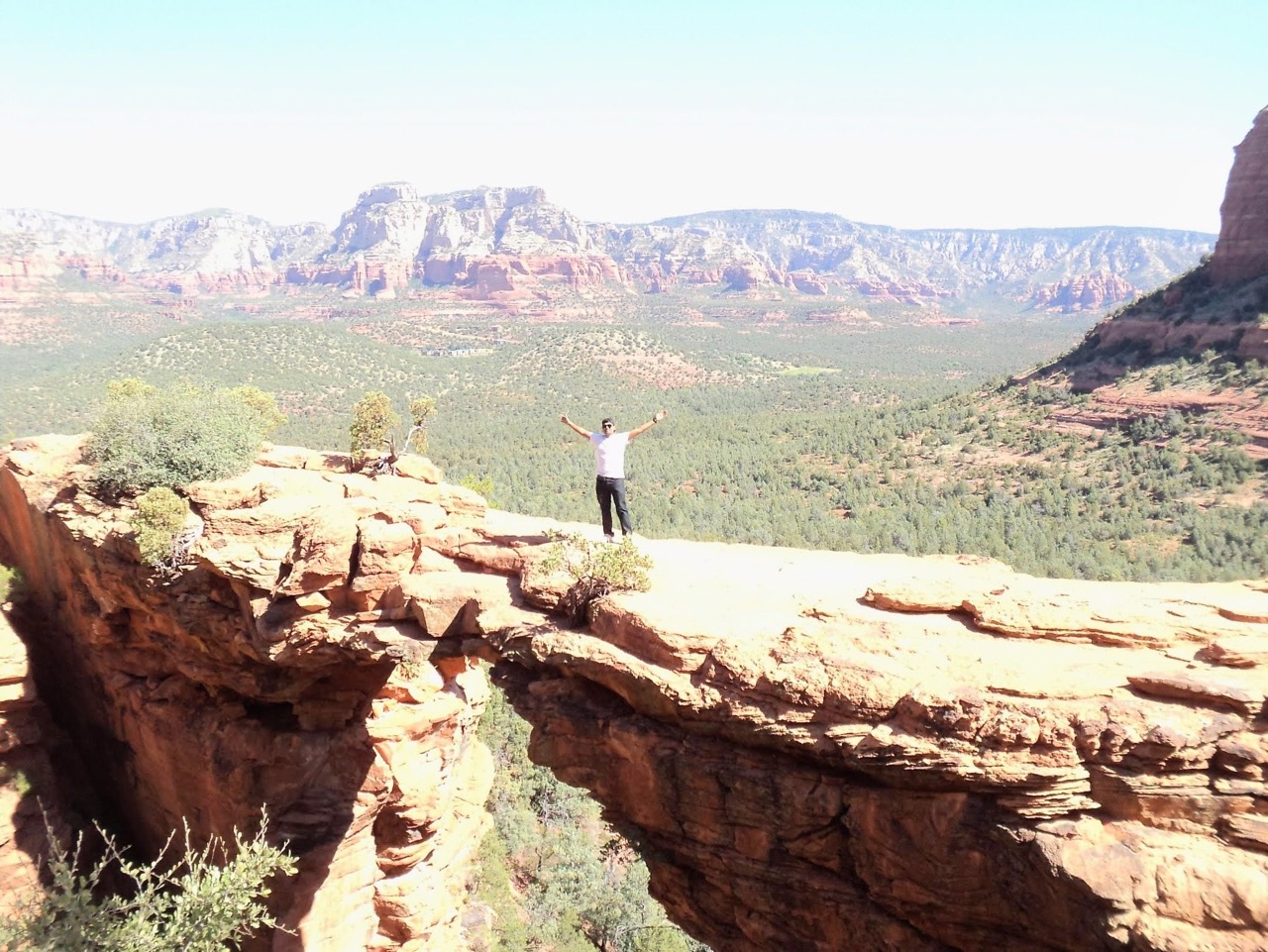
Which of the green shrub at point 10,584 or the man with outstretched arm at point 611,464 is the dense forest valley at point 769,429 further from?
the man with outstretched arm at point 611,464

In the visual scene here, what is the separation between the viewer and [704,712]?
26.1ft

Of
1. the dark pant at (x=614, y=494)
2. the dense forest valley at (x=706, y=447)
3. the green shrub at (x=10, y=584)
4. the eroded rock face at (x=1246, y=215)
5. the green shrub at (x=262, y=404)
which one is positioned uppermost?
the eroded rock face at (x=1246, y=215)

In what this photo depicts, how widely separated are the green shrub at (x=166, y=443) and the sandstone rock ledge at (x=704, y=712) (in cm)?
63

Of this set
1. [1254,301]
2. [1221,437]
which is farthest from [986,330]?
[1221,437]


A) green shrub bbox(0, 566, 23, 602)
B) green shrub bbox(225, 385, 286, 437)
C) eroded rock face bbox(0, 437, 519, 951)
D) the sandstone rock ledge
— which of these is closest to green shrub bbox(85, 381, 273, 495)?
eroded rock face bbox(0, 437, 519, 951)

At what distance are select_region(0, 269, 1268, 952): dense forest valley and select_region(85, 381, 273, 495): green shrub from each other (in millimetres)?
7396

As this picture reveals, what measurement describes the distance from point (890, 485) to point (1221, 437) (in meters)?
16.8

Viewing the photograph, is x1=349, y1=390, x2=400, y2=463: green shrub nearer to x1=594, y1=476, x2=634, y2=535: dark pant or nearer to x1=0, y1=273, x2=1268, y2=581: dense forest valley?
x1=594, y1=476, x2=634, y2=535: dark pant

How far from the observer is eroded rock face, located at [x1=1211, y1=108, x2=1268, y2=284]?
48.2m

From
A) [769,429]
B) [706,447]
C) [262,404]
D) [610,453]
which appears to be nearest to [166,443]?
[262,404]

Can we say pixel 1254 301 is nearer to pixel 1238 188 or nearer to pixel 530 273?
pixel 1238 188

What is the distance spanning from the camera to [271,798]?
533 inches

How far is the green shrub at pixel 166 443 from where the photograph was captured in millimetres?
13188

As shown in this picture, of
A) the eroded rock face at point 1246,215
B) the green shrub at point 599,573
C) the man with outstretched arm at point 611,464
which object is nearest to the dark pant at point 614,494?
the man with outstretched arm at point 611,464
